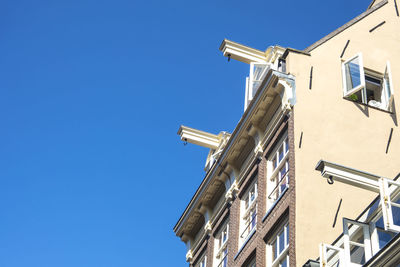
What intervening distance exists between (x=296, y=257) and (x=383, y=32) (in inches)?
476

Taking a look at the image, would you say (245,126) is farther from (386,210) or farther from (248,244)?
(386,210)

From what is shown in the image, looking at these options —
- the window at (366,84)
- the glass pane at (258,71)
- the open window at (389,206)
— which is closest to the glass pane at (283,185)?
the window at (366,84)

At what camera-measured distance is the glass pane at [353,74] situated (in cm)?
2723

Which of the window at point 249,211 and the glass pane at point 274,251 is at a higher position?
the window at point 249,211

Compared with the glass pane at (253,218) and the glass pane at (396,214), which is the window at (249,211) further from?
the glass pane at (396,214)

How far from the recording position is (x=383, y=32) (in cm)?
3050

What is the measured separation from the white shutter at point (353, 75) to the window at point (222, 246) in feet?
22.7

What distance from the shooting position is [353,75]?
27.5m

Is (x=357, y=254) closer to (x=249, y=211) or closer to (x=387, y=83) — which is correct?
(x=249, y=211)

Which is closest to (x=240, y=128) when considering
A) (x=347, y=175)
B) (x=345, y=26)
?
(x=345, y=26)

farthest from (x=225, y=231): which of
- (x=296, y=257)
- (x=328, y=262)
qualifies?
(x=328, y=262)

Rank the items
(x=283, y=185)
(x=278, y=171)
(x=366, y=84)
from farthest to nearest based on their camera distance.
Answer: (x=366, y=84)
(x=278, y=171)
(x=283, y=185)

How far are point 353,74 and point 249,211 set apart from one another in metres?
5.93

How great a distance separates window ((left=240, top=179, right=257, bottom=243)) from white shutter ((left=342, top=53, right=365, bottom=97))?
4456 mm
